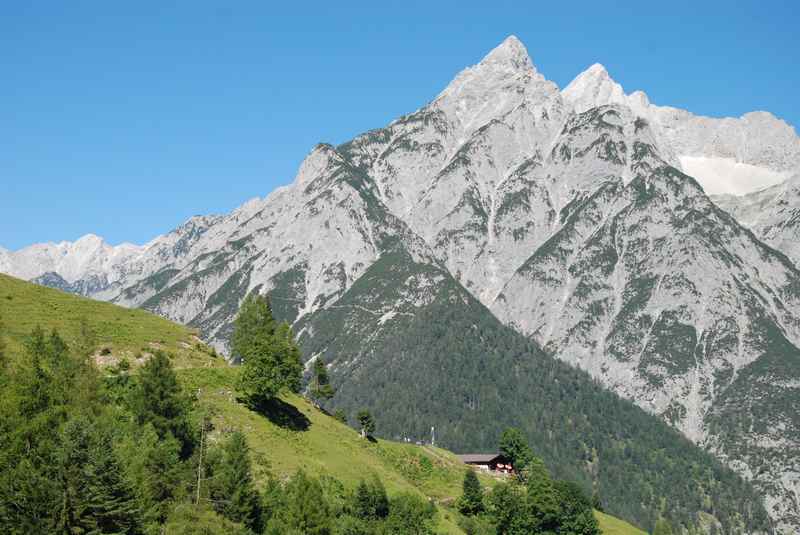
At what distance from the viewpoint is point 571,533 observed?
126 metres

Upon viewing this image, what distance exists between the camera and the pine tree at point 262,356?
332 ft

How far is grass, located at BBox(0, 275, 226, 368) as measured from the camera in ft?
320

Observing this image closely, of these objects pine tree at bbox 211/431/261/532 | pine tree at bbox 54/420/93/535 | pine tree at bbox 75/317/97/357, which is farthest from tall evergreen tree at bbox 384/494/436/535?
pine tree at bbox 54/420/93/535

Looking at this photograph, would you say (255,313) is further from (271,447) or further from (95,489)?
→ (95,489)

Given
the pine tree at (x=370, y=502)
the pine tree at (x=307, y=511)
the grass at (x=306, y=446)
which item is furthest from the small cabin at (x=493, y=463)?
the pine tree at (x=307, y=511)

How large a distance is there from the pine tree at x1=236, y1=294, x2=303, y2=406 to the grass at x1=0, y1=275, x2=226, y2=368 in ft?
19.0

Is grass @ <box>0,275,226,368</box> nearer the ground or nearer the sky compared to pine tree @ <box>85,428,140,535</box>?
nearer the sky

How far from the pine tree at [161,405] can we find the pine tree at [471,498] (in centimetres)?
5145

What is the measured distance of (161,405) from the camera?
3157 inches

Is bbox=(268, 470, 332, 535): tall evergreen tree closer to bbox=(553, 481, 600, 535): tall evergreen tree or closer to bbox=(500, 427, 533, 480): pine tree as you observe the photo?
bbox=(553, 481, 600, 535): tall evergreen tree

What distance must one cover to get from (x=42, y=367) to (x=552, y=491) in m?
79.9

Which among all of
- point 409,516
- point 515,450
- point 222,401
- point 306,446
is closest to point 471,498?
point 409,516

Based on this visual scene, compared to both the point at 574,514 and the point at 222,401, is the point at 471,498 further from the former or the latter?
the point at 222,401

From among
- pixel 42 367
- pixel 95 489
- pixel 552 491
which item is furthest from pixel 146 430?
pixel 552 491
